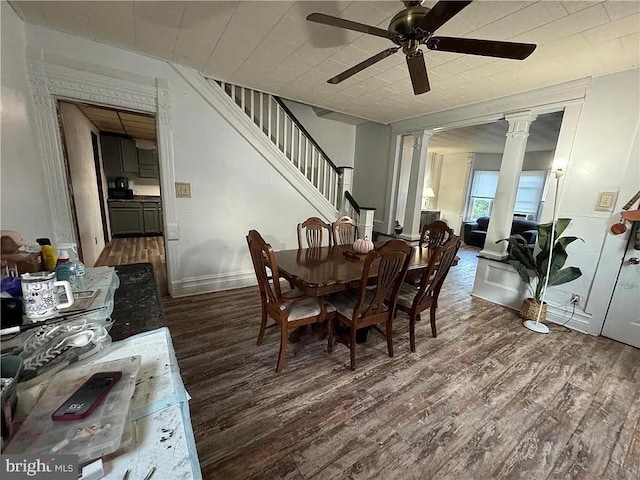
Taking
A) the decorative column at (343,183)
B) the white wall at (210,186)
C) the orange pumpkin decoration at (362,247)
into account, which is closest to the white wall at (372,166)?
the decorative column at (343,183)

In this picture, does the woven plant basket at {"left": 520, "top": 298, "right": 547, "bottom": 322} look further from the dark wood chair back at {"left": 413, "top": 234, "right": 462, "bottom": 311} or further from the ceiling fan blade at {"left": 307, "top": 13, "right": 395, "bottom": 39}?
the ceiling fan blade at {"left": 307, "top": 13, "right": 395, "bottom": 39}

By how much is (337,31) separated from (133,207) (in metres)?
6.11

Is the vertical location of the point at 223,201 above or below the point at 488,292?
above

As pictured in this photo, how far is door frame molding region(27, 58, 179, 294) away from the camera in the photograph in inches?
86.9

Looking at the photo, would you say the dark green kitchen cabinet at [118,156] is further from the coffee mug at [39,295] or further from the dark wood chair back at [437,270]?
the dark wood chair back at [437,270]

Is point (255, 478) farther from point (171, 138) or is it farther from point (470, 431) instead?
point (171, 138)

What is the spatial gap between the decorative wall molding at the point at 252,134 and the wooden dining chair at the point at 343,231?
0.95m

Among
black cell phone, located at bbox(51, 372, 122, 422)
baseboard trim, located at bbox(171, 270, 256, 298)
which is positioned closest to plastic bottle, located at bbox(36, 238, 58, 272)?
black cell phone, located at bbox(51, 372, 122, 422)

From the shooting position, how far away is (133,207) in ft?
19.9

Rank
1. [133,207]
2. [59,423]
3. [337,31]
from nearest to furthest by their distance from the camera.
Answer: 1. [59,423]
2. [337,31]
3. [133,207]

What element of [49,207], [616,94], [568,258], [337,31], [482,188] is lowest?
[568,258]

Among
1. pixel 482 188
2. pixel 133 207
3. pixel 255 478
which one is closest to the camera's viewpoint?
pixel 255 478

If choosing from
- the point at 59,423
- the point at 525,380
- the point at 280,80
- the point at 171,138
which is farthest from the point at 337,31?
the point at 525,380

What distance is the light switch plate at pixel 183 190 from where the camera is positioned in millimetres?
2904
